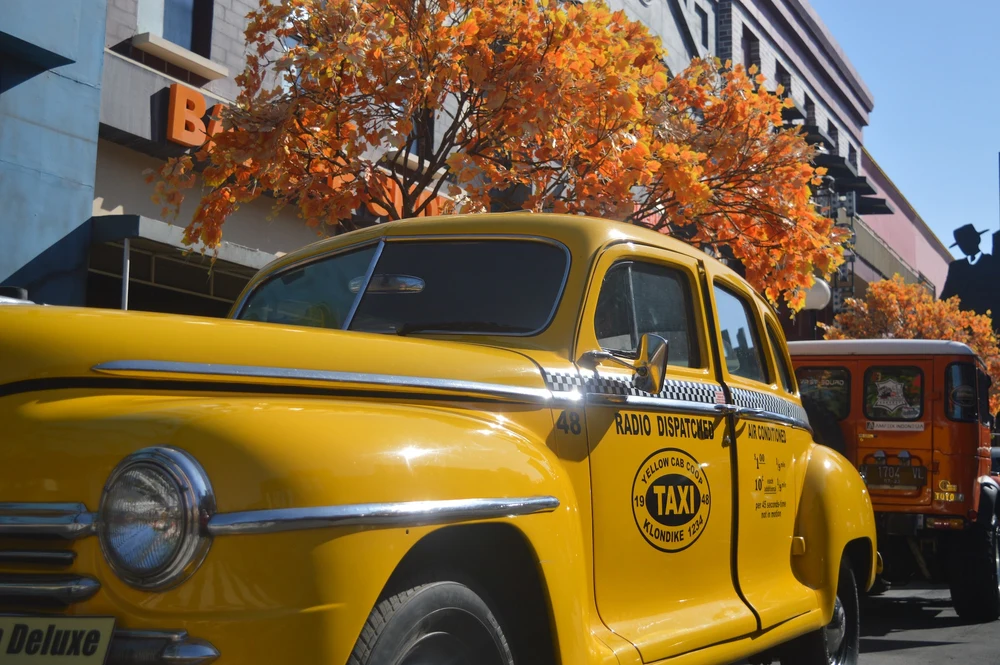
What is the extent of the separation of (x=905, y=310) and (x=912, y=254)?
1930 centimetres

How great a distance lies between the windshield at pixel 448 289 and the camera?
12.1 ft

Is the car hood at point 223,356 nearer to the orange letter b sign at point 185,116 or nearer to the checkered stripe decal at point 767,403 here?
the checkered stripe decal at point 767,403

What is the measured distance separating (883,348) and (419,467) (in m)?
8.54

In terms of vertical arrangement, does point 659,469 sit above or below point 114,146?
below

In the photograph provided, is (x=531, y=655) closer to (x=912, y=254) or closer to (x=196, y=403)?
(x=196, y=403)

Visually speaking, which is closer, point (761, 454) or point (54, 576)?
point (54, 576)

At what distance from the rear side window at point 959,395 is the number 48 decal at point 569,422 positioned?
7.57m

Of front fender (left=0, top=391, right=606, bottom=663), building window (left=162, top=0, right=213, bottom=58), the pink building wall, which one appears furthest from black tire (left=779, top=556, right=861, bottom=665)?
the pink building wall

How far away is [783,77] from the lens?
32.1 metres

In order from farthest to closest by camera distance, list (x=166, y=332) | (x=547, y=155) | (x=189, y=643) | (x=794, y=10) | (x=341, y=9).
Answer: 1. (x=794, y=10)
2. (x=547, y=155)
3. (x=341, y=9)
4. (x=166, y=332)
5. (x=189, y=643)

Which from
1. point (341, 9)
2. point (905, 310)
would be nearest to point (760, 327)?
point (341, 9)

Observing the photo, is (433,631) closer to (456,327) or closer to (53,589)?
(53,589)


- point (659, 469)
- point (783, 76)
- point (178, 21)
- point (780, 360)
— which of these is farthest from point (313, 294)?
point (783, 76)

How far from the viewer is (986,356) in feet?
109
